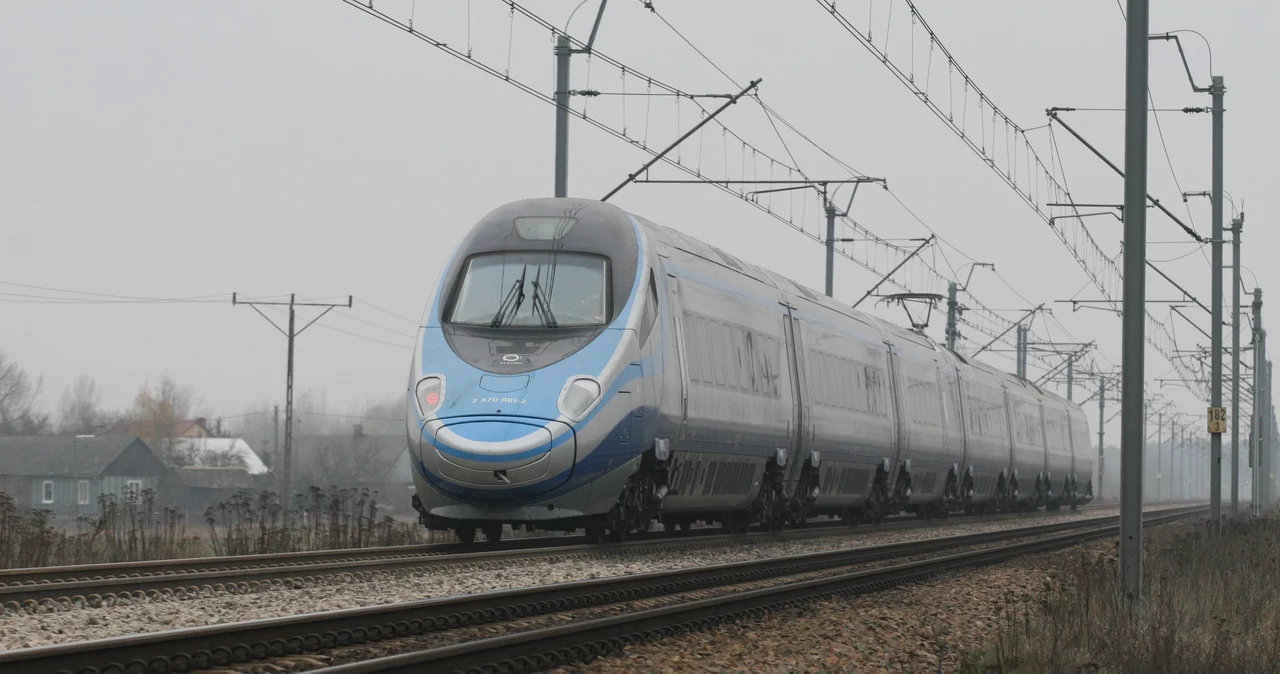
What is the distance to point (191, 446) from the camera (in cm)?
10869

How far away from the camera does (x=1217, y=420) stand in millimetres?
28641

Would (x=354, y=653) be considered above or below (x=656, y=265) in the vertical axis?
below

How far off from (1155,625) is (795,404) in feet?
40.5

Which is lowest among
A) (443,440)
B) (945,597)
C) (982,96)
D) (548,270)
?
(945,597)

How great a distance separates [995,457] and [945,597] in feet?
81.7

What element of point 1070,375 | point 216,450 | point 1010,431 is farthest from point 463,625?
point 216,450

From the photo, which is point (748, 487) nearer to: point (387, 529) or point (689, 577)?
point (387, 529)

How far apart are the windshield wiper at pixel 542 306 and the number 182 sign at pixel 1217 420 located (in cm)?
1601

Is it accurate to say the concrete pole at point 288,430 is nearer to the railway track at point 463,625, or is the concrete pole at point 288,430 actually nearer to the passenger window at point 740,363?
the passenger window at point 740,363

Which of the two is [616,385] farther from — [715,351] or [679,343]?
[715,351]

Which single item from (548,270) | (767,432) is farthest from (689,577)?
(767,432)

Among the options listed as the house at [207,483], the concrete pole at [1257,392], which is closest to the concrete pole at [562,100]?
the concrete pole at [1257,392]

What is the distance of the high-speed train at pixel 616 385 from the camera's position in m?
15.7

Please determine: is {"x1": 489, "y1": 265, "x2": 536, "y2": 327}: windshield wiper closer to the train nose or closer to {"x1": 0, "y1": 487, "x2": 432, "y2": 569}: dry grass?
the train nose
